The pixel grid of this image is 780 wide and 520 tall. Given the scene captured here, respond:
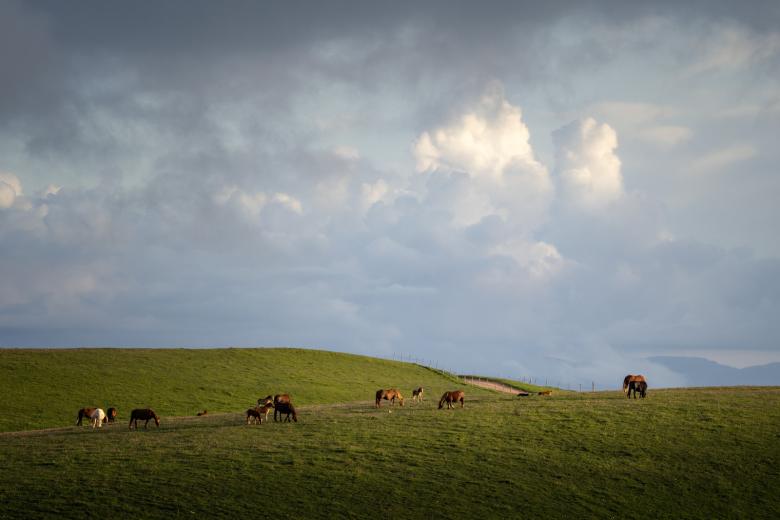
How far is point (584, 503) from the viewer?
28156 mm

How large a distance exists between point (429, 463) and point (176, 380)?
48.5 m

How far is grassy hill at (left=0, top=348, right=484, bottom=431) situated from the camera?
198 ft

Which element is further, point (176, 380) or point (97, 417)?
point (176, 380)

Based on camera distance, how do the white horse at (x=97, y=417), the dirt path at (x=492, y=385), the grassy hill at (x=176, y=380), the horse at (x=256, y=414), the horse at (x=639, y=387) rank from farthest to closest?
1. the dirt path at (x=492, y=385)
2. the grassy hill at (x=176, y=380)
3. the horse at (x=639, y=387)
4. the white horse at (x=97, y=417)
5. the horse at (x=256, y=414)

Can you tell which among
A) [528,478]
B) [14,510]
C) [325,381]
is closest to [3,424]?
[14,510]

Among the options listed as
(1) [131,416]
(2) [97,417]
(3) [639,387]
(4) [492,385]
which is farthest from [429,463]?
(4) [492,385]

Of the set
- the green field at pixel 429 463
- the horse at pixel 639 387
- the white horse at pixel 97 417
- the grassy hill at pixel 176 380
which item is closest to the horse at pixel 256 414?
the green field at pixel 429 463

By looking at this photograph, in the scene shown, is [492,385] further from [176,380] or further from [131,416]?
[131,416]

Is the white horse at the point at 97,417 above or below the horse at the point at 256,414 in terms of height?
below

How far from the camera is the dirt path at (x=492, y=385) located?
95.9 m

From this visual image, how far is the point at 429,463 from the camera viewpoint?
104 ft

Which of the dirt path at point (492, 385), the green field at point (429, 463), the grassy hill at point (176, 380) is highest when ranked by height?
the dirt path at point (492, 385)

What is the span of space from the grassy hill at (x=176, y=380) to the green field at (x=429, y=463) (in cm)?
1780

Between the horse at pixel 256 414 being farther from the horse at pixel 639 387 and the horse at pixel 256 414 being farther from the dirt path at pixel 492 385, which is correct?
the dirt path at pixel 492 385
